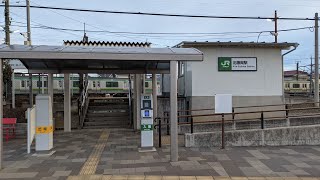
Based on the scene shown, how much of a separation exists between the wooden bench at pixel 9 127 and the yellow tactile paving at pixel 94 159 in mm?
3530

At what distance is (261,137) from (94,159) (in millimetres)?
5509

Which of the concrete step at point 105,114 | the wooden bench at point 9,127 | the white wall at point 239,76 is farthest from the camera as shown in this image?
the concrete step at point 105,114

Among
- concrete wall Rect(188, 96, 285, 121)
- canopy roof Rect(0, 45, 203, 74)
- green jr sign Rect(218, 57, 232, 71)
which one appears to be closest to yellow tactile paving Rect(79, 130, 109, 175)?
canopy roof Rect(0, 45, 203, 74)

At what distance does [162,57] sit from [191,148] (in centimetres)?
355

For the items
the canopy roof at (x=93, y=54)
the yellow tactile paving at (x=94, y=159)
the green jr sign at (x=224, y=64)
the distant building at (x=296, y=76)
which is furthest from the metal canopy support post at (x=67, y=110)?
the distant building at (x=296, y=76)

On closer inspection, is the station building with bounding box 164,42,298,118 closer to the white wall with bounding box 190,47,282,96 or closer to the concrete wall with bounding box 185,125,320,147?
the white wall with bounding box 190,47,282,96

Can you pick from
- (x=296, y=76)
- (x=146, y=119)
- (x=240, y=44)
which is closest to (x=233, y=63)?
(x=240, y=44)

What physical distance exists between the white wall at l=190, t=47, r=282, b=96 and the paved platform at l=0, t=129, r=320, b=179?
5944 mm

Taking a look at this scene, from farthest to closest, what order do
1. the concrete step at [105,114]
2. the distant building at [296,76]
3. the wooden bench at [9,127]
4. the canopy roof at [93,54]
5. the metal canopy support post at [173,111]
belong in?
the distant building at [296,76]
the concrete step at [105,114]
the wooden bench at [9,127]
the metal canopy support post at [173,111]
the canopy roof at [93,54]

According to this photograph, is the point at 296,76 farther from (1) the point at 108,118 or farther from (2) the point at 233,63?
(1) the point at 108,118

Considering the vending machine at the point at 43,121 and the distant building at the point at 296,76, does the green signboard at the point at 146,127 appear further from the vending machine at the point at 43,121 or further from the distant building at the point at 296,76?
the distant building at the point at 296,76

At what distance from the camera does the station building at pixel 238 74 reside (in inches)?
688

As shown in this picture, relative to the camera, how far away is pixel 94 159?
10062 millimetres

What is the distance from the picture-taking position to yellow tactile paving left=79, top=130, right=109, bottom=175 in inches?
342
